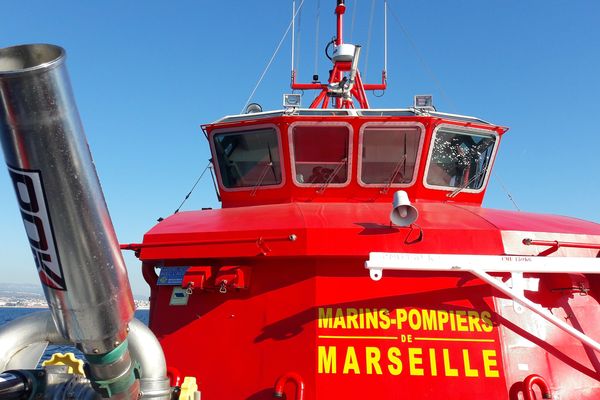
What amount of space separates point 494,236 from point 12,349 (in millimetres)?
4049

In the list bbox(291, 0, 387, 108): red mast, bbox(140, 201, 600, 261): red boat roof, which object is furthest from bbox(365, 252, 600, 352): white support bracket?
bbox(291, 0, 387, 108): red mast

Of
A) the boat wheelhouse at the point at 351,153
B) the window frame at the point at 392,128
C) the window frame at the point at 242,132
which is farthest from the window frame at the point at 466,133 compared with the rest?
the window frame at the point at 242,132

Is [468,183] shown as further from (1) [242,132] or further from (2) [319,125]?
(1) [242,132]

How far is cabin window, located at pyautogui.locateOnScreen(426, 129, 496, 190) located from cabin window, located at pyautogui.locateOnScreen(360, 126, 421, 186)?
14.3 inches

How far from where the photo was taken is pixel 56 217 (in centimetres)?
183

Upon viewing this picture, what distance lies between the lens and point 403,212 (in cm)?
459

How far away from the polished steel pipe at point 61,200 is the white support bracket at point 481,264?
2.46 meters

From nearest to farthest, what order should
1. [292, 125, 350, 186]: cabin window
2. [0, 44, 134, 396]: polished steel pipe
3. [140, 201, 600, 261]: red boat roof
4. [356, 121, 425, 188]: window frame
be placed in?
1. [0, 44, 134, 396]: polished steel pipe
2. [140, 201, 600, 261]: red boat roof
3. [356, 121, 425, 188]: window frame
4. [292, 125, 350, 186]: cabin window

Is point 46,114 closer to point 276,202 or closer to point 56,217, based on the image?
point 56,217

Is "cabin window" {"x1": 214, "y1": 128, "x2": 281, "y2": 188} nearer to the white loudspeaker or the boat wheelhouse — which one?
the boat wheelhouse

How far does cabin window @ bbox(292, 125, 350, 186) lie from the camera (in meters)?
6.29

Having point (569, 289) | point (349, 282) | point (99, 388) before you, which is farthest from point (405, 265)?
point (99, 388)

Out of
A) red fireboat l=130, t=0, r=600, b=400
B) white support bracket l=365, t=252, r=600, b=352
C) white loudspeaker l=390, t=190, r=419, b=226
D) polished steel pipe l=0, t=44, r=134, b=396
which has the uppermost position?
polished steel pipe l=0, t=44, r=134, b=396

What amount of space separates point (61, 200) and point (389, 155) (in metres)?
5.16
